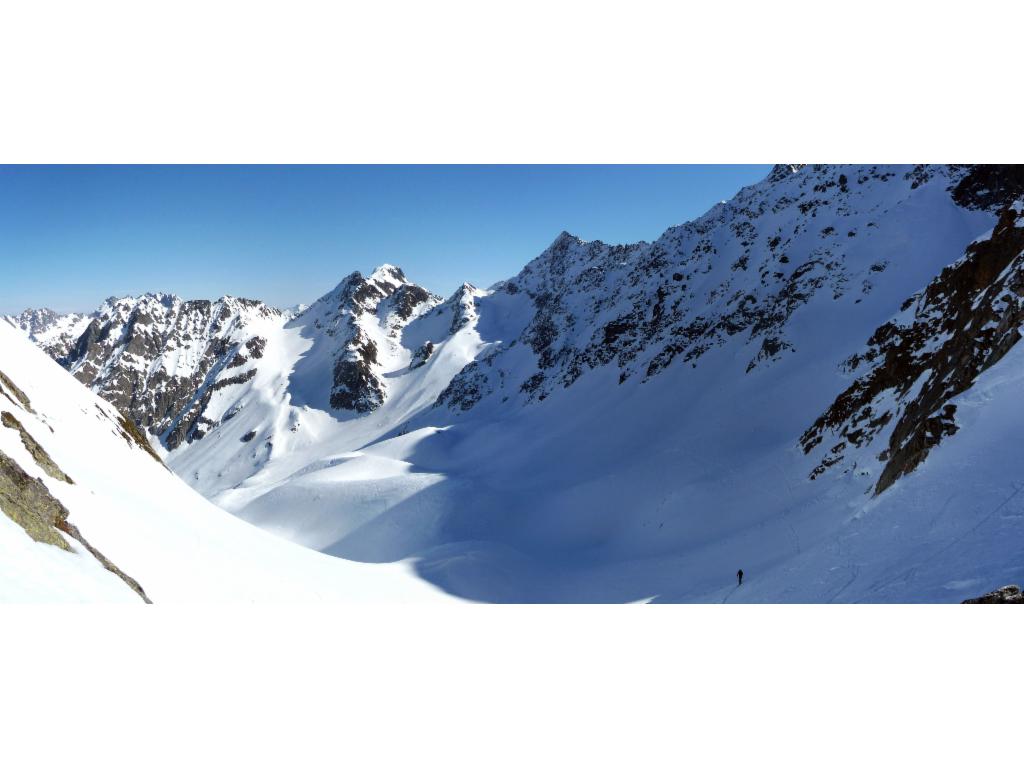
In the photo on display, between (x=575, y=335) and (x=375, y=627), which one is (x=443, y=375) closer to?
(x=575, y=335)

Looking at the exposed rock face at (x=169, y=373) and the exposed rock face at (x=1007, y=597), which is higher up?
the exposed rock face at (x=169, y=373)

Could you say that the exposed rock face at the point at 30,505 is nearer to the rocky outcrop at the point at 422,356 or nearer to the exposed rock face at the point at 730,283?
the exposed rock face at the point at 730,283

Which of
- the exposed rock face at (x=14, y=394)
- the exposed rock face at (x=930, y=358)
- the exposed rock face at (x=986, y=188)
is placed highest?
the exposed rock face at (x=986, y=188)

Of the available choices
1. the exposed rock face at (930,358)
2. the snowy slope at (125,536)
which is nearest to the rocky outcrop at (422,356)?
the exposed rock face at (930,358)

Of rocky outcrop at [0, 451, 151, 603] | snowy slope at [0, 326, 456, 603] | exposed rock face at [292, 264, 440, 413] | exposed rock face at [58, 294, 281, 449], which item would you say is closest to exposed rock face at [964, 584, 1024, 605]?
snowy slope at [0, 326, 456, 603]

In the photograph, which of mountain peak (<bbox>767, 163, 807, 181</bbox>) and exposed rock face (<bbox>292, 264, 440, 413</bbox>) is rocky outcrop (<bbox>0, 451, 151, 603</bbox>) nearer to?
mountain peak (<bbox>767, 163, 807, 181</bbox>)
